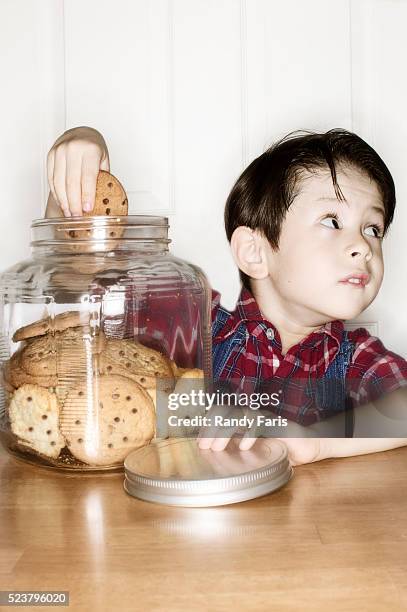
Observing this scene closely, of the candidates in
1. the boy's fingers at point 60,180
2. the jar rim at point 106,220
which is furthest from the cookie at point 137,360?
the boy's fingers at point 60,180

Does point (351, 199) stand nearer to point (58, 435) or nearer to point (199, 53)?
point (199, 53)

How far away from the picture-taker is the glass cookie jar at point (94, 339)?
1.98 feet

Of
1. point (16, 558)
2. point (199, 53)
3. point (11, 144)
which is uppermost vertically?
point (199, 53)

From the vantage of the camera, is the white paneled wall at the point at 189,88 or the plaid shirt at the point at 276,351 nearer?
the plaid shirt at the point at 276,351

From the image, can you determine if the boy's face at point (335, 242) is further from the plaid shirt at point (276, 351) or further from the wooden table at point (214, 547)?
the wooden table at point (214, 547)

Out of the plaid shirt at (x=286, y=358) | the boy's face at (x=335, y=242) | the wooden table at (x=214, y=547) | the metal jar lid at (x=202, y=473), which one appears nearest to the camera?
the wooden table at (x=214, y=547)

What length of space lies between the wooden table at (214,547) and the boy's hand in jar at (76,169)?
0.33 meters

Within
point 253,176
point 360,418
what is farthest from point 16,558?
point 253,176

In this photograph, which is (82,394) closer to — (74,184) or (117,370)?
(117,370)

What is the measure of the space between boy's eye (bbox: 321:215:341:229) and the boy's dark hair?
0.03 m

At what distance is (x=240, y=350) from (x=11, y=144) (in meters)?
0.47

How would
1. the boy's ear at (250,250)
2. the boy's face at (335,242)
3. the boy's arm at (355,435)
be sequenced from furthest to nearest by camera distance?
1. the boy's ear at (250,250)
2. the boy's face at (335,242)
3. the boy's arm at (355,435)

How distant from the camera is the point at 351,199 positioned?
2.82 ft

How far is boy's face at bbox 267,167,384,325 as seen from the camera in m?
0.86
